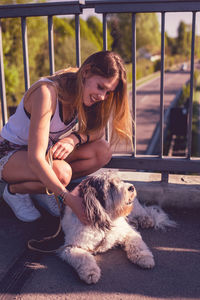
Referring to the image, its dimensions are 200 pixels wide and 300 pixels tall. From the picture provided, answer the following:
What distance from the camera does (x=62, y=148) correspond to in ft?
8.88

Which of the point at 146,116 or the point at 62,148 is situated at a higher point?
the point at 62,148

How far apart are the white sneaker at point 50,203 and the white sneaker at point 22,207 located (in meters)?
0.10

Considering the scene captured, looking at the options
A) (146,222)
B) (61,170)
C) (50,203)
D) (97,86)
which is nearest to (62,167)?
(61,170)

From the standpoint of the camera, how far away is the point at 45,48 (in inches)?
997

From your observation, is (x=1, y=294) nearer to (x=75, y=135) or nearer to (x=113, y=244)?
(x=113, y=244)

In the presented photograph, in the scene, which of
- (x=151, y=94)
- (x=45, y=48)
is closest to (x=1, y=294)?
(x=45, y=48)

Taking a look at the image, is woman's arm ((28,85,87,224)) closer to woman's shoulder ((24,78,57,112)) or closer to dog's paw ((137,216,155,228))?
woman's shoulder ((24,78,57,112))

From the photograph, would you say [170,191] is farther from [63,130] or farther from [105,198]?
[63,130]

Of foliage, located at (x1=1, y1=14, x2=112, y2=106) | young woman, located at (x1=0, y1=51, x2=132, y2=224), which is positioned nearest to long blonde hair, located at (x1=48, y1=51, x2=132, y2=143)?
young woman, located at (x1=0, y1=51, x2=132, y2=224)

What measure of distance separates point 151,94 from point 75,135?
40450mm

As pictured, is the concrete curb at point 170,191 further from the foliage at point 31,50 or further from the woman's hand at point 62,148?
the foliage at point 31,50

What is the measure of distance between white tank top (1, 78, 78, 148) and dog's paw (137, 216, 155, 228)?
90cm

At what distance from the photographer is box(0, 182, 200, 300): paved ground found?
2084 millimetres

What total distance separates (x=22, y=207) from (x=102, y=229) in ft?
2.71
